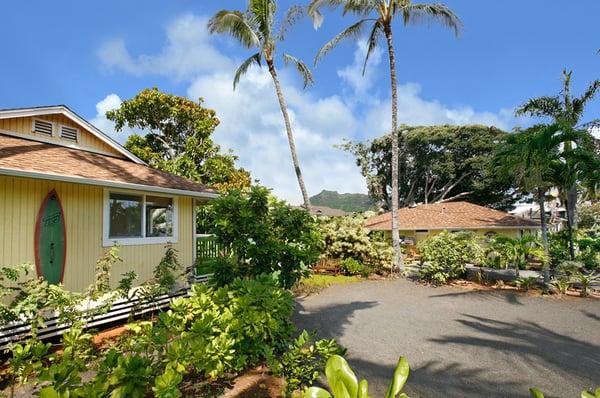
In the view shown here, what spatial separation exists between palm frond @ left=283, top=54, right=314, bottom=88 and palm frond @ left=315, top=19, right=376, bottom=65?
28.9 inches

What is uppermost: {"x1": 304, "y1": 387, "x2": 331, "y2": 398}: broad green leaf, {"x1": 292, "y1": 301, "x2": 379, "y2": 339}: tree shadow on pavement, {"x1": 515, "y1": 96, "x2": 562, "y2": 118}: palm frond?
{"x1": 515, "y1": 96, "x2": 562, "y2": 118}: palm frond

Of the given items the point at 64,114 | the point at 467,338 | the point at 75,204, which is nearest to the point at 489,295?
the point at 467,338

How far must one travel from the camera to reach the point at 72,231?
6.55 m

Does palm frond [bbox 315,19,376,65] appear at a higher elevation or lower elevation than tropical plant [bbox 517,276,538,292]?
higher

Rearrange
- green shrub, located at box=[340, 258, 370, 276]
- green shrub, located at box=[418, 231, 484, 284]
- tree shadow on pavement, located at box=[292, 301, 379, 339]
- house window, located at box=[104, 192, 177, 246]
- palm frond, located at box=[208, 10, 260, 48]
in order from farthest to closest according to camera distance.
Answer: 1. green shrub, located at box=[340, 258, 370, 276]
2. palm frond, located at box=[208, 10, 260, 48]
3. green shrub, located at box=[418, 231, 484, 284]
4. house window, located at box=[104, 192, 177, 246]
5. tree shadow on pavement, located at box=[292, 301, 379, 339]

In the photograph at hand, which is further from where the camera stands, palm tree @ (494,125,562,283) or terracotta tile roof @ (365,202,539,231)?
terracotta tile roof @ (365,202,539,231)

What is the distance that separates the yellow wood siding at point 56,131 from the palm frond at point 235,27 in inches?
319

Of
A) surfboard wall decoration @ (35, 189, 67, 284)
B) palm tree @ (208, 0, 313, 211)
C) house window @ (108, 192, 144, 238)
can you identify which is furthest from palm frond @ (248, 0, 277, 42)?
surfboard wall decoration @ (35, 189, 67, 284)

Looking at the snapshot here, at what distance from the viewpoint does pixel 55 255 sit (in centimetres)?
632

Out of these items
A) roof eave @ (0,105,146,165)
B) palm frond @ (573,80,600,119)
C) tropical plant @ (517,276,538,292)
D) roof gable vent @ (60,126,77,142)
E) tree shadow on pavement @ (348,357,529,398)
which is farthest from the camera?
palm frond @ (573,80,600,119)

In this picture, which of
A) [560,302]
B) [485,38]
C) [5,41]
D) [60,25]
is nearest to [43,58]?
[60,25]

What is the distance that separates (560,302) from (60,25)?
16569 millimetres

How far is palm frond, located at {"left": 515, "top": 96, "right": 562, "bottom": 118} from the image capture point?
14.9 meters

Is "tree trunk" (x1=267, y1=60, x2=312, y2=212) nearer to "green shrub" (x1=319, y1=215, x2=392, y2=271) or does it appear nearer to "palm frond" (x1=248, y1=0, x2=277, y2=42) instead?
"palm frond" (x1=248, y1=0, x2=277, y2=42)
